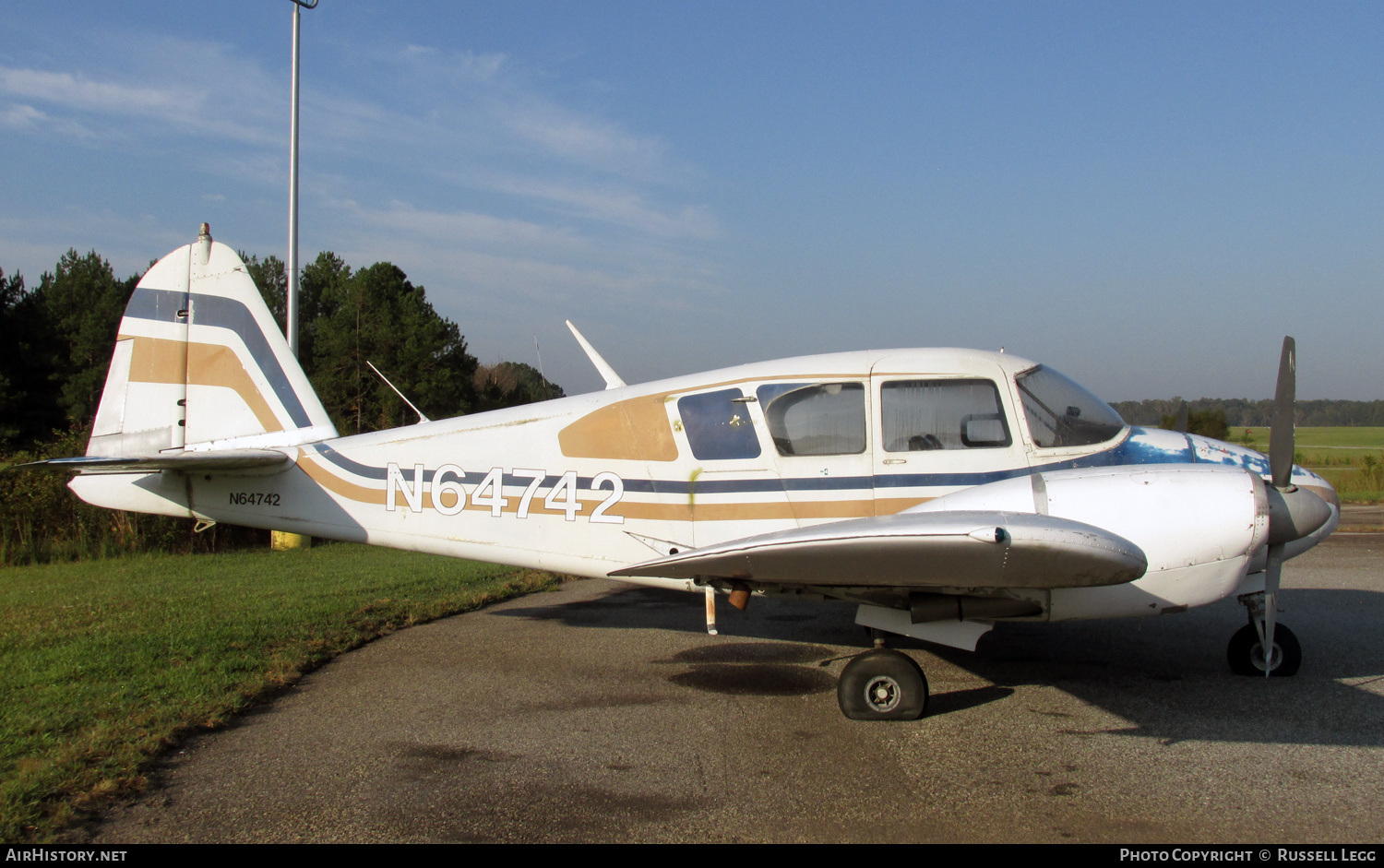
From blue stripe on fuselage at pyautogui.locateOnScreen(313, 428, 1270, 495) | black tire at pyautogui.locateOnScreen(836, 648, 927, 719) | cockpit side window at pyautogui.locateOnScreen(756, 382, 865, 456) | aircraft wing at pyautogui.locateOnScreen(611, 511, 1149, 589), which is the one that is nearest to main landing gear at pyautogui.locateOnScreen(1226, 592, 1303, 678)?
blue stripe on fuselage at pyautogui.locateOnScreen(313, 428, 1270, 495)

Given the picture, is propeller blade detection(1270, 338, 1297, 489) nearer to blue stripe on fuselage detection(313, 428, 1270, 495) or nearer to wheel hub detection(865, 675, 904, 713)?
blue stripe on fuselage detection(313, 428, 1270, 495)

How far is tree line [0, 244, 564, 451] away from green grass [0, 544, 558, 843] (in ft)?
34.9

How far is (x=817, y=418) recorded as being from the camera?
5.80m

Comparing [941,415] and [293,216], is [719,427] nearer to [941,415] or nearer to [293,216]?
[941,415]

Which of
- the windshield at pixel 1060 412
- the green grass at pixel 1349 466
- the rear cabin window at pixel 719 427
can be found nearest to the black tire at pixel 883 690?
the rear cabin window at pixel 719 427

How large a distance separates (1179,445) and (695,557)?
11.7ft

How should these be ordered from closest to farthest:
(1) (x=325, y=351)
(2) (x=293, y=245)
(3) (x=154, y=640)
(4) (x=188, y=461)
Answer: (4) (x=188, y=461) < (3) (x=154, y=640) < (2) (x=293, y=245) < (1) (x=325, y=351)

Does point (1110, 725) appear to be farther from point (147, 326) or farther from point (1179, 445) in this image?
point (147, 326)

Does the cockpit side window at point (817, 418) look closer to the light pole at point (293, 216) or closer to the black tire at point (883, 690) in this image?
the black tire at point (883, 690)

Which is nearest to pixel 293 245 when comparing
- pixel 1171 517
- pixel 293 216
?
pixel 293 216

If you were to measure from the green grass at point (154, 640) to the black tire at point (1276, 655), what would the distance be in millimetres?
6887

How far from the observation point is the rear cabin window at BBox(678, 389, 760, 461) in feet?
19.3

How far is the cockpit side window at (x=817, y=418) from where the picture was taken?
574cm

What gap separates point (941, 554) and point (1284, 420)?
9.05 feet
